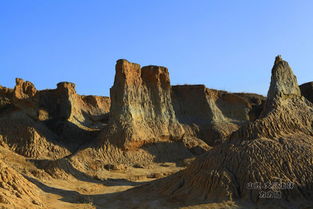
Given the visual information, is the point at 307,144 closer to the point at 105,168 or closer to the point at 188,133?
the point at 105,168

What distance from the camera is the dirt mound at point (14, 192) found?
797cm

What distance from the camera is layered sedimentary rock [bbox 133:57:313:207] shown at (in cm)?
971

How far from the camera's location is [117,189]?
46.6ft

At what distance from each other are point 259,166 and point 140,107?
47.8 feet

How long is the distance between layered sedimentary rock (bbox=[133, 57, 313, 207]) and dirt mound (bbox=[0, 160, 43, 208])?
3934 millimetres

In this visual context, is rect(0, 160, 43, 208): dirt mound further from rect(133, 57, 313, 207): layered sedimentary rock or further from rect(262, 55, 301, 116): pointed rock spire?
rect(262, 55, 301, 116): pointed rock spire

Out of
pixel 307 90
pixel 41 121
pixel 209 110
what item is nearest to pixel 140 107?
pixel 41 121

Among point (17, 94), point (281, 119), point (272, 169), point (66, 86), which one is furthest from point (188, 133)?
point (272, 169)

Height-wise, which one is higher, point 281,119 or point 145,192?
point 281,119

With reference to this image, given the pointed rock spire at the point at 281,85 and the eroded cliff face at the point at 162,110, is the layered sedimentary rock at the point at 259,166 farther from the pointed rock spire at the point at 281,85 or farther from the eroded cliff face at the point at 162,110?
the eroded cliff face at the point at 162,110

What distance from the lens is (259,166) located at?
10.2 meters

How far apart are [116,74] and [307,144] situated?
14882mm

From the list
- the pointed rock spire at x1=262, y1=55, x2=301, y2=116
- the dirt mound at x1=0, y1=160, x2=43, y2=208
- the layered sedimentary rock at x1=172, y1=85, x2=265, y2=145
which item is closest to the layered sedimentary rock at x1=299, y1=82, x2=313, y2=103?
the layered sedimentary rock at x1=172, y1=85, x2=265, y2=145

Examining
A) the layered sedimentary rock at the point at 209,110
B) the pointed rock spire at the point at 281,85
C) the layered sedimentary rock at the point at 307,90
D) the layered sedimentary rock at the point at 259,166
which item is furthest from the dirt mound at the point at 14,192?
the layered sedimentary rock at the point at 209,110
